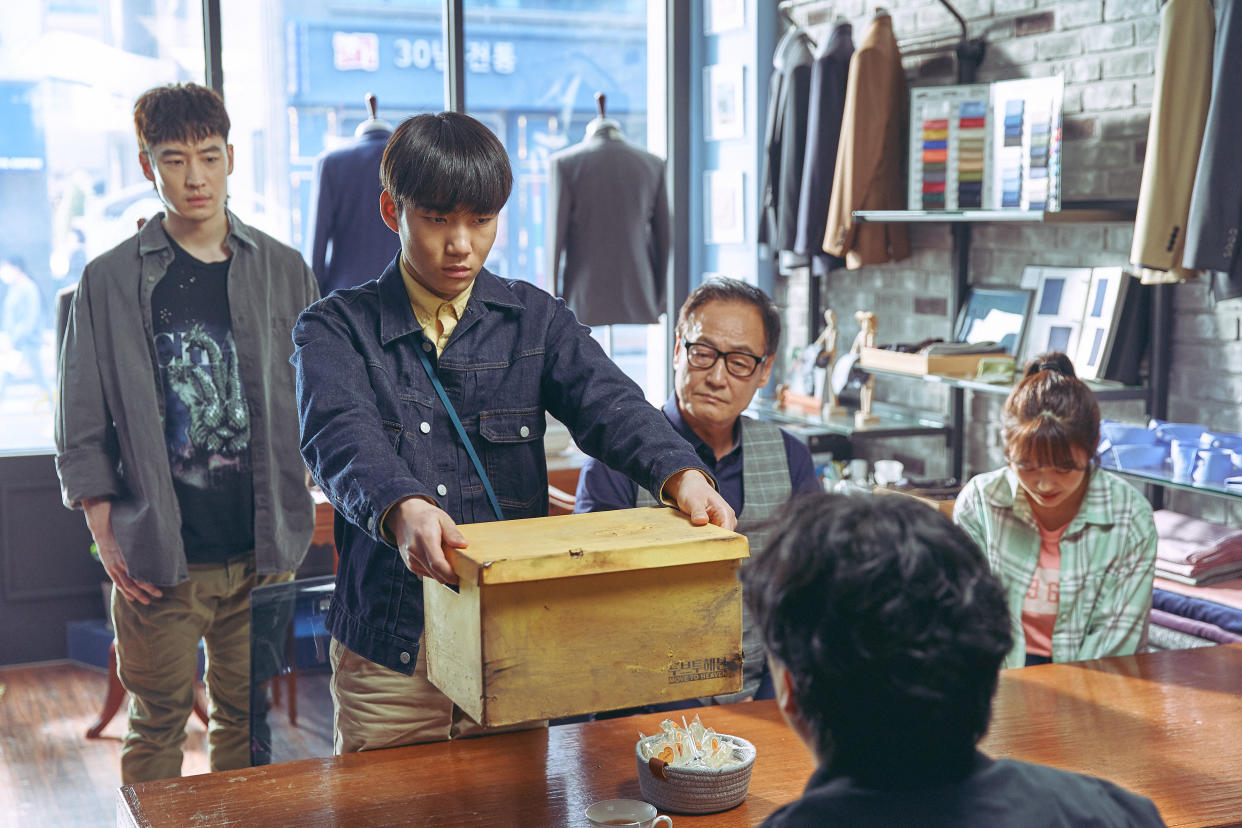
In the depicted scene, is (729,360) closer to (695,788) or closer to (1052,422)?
(1052,422)

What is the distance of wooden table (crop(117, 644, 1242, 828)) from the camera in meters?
1.38

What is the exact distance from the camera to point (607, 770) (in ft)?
4.94

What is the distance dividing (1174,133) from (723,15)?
2.43 m

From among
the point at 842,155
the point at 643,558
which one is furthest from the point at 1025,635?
the point at 842,155

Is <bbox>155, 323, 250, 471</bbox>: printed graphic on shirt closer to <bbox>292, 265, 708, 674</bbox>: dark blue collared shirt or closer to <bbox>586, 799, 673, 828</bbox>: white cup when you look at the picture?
<bbox>292, 265, 708, 674</bbox>: dark blue collared shirt

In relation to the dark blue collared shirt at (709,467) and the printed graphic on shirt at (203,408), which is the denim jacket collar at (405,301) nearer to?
the dark blue collared shirt at (709,467)

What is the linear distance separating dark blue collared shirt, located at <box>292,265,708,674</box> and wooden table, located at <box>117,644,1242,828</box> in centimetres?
15

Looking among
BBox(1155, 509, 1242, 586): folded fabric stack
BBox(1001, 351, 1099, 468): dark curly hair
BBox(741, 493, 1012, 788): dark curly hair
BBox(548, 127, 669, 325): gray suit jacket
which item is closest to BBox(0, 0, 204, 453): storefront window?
BBox(548, 127, 669, 325): gray suit jacket

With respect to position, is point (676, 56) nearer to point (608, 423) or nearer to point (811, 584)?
point (608, 423)

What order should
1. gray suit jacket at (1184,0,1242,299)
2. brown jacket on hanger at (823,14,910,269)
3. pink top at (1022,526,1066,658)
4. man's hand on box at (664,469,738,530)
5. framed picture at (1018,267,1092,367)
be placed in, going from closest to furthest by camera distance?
man's hand on box at (664,469,738,530), pink top at (1022,526,1066,658), gray suit jacket at (1184,0,1242,299), framed picture at (1018,267,1092,367), brown jacket on hanger at (823,14,910,269)

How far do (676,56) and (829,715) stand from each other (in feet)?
15.0

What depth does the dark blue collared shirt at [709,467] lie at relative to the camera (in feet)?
6.94

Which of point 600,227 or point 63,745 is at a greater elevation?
point 600,227

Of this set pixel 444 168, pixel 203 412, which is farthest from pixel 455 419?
pixel 203 412
